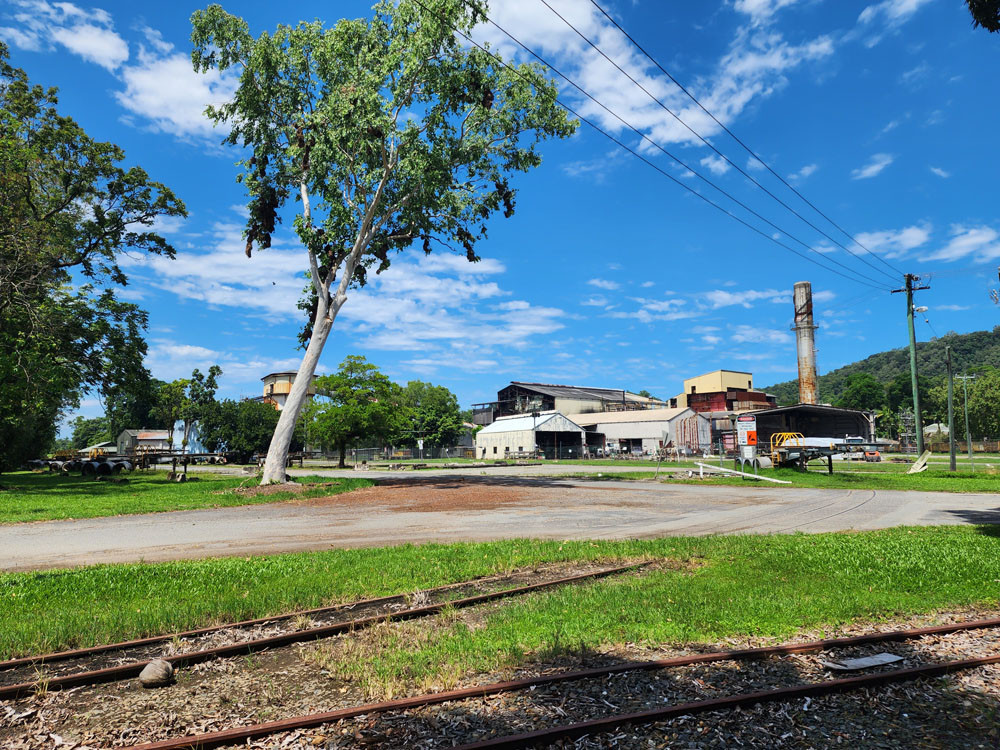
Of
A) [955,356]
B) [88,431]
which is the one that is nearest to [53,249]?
[88,431]

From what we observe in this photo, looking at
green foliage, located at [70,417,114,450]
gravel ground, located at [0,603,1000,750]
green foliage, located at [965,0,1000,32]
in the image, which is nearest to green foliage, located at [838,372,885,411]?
green foliage, located at [965,0,1000,32]

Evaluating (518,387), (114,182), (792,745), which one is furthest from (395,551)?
(518,387)

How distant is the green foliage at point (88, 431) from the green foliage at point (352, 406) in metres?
124

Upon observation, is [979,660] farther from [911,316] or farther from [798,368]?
[798,368]

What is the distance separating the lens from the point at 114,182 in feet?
106

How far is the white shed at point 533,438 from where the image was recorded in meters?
76.3

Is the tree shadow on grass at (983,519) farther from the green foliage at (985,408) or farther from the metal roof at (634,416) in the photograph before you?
the green foliage at (985,408)

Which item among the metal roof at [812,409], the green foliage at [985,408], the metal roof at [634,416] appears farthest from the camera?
the green foliage at [985,408]

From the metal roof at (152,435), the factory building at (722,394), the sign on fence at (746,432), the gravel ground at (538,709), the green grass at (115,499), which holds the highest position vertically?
the factory building at (722,394)

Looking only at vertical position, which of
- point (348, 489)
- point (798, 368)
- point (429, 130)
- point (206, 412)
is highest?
point (429, 130)

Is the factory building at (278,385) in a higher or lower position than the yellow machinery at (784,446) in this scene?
higher

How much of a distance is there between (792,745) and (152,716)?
5.23m

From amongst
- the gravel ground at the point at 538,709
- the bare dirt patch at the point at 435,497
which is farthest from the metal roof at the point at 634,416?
the gravel ground at the point at 538,709

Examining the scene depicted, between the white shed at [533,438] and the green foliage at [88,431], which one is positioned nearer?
the white shed at [533,438]
